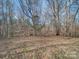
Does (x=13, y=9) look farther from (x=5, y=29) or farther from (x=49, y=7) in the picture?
(x=49, y=7)

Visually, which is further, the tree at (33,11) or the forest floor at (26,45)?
the tree at (33,11)

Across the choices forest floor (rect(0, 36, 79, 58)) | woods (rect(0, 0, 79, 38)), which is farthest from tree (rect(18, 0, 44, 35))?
forest floor (rect(0, 36, 79, 58))

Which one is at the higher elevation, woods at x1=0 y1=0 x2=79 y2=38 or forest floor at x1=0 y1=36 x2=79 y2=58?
woods at x1=0 y1=0 x2=79 y2=38

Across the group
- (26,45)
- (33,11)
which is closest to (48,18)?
(33,11)

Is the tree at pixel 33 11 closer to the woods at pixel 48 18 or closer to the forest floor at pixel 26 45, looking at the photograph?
the woods at pixel 48 18

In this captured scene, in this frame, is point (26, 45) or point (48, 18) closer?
point (26, 45)

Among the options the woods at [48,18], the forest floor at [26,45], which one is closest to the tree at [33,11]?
the woods at [48,18]

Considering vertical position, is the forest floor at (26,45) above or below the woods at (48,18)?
below

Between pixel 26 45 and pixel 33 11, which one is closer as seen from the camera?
pixel 26 45

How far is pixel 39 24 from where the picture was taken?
30.9 ft

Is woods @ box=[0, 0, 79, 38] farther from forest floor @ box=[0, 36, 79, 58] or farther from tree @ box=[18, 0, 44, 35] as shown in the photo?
forest floor @ box=[0, 36, 79, 58]

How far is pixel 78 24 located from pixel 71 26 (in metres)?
0.44

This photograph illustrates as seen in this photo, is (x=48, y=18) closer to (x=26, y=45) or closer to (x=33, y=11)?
(x=33, y=11)

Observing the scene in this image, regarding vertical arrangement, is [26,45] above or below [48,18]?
below
